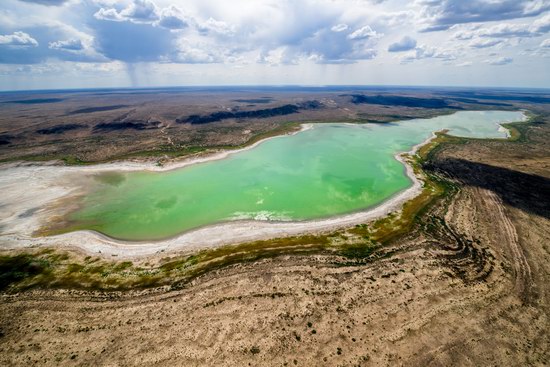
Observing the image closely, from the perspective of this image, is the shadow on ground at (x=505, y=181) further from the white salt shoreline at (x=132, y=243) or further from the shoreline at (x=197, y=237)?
the shoreline at (x=197, y=237)

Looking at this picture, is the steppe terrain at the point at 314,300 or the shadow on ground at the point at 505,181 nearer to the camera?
the steppe terrain at the point at 314,300

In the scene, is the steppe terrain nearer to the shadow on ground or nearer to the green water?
the shadow on ground

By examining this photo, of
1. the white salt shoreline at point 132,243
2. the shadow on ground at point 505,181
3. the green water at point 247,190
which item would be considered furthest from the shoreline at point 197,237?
the shadow on ground at point 505,181

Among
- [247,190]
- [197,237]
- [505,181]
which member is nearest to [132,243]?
[197,237]

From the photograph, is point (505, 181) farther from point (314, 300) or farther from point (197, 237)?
point (197, 237)

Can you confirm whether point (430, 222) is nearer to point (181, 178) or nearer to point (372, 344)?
point (372, 344)
